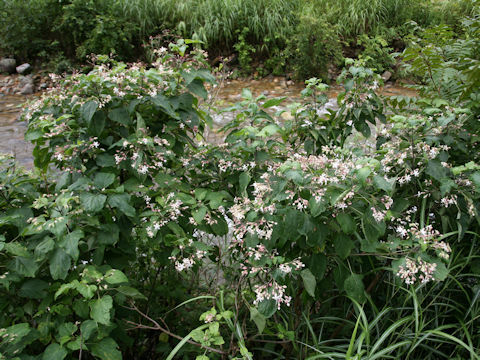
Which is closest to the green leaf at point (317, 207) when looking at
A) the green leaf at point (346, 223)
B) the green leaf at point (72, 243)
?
the green leaf at point (346, 223)

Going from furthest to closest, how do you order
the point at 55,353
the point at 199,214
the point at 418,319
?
the point at 418,319, the point at 199,214, the point at 55,353

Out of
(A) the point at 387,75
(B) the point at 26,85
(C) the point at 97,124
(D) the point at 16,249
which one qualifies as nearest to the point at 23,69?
(B) the point at 26,85

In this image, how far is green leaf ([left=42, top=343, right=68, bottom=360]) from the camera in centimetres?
123

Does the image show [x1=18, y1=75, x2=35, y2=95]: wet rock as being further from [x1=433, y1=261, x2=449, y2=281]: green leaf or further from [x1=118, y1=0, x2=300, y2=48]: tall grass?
[x1=433, y1=261, x2=449, y2=281]: green leaf

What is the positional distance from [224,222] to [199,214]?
0.56ft

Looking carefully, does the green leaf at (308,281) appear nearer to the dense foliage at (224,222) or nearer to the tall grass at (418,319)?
the dense foliage at (224,222)

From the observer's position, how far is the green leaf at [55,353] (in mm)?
1234

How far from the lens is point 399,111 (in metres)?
2.15

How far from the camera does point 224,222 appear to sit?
1.62 meters

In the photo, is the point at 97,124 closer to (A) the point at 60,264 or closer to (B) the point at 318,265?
(A) the point at 60,264

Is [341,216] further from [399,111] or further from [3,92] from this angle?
[3,92]

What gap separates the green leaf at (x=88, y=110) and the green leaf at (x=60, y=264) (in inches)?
18.9

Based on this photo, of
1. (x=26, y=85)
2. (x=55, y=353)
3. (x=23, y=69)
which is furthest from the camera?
(x=23, y=69)

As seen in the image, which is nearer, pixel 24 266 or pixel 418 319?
pixel 24 266
